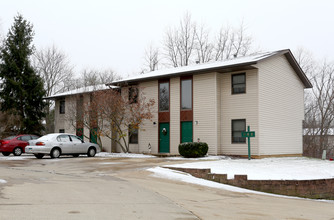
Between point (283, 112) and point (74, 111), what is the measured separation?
52.0 feet

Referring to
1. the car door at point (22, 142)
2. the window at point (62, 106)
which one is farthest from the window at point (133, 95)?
the window at point (62, 106)

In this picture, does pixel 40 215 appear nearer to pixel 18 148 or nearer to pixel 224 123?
pixel 224 123

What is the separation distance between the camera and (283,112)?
24.4 meters

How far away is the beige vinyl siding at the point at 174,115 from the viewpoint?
24812 mm

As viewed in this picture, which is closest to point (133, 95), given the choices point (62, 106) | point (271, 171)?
point (62, 106)

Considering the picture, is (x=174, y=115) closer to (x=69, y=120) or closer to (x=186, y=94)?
(x=186, y=94)

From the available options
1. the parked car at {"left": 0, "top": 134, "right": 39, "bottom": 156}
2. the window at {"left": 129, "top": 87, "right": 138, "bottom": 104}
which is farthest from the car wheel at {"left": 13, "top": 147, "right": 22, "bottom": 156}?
the window at {"left": 129, "top": 87, "right": 138, "bottom": 104}

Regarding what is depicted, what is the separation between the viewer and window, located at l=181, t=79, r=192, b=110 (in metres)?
24.4

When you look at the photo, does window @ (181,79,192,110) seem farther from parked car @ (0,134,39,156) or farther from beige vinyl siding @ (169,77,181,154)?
parked car @ (0,134,39,156)

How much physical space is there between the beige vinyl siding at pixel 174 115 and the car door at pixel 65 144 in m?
6.83

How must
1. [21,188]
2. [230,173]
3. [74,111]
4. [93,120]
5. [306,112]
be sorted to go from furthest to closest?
[306,112], [74,111], [93,120], [230,173], [21,188]

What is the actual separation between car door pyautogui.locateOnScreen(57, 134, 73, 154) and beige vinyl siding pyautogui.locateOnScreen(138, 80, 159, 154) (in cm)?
609

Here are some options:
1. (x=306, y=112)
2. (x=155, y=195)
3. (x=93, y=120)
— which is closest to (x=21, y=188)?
(x=155, y=195)

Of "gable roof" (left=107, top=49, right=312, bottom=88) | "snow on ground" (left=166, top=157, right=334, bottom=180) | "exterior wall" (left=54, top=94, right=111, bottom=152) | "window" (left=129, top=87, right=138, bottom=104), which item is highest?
"gable roof" (left=107, top=49, right=312, bottom=88)
